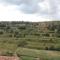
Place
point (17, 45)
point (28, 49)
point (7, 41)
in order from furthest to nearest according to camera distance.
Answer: point (7, 41), point (17, 45), point (28, 49)

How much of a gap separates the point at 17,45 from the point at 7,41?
112 cm

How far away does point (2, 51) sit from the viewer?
1020 cm

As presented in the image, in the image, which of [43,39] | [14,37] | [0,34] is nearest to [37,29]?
[43,39]

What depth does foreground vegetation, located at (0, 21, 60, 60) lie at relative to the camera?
980 centimetres

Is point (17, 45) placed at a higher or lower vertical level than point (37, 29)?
lower

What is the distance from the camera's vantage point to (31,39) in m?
12.0

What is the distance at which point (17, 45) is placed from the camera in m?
11.1

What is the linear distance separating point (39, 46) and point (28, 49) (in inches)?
35.2

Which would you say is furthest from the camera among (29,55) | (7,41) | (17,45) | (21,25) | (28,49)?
(21,25)

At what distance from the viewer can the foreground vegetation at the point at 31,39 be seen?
980 cm

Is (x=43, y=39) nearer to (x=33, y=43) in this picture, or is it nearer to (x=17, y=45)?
(x=33, y=43)

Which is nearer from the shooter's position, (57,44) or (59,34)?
(57,44)

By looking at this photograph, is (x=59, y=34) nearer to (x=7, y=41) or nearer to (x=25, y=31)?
(x=25, y=31)

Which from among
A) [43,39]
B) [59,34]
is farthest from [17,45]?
[59,34]
